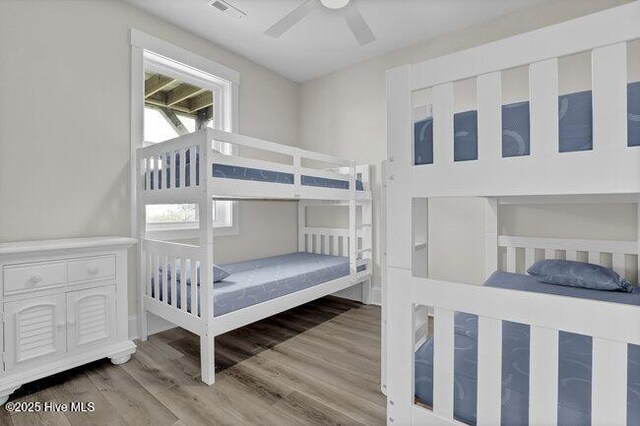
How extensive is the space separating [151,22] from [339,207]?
2.35 meters

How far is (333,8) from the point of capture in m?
2.03

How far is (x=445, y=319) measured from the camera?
3.11 feet

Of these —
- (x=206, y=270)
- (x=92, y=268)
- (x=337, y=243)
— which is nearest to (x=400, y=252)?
(x=206, y=270)

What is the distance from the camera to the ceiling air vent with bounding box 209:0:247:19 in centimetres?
234

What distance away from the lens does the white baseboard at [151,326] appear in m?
2.38

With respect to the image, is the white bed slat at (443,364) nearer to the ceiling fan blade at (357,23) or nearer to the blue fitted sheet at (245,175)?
the blue fitted sheet at (245,175)

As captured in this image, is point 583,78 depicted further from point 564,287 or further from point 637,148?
point 637,148

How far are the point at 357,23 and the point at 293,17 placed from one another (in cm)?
45

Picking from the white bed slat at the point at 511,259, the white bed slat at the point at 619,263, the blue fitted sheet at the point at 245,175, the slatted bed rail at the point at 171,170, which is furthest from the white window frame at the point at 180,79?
the white bed slat at the point at 619,263

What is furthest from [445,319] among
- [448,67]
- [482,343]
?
[448,67]

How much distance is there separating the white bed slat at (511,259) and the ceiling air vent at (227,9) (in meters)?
2.79

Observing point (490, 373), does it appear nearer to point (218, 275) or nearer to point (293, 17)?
point (218, 275)

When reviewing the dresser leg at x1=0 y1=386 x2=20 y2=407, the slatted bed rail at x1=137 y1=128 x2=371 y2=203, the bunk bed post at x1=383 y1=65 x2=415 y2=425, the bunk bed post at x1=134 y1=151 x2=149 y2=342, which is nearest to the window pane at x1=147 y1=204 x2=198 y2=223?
the bunk bed post at x1=134 y1=151 x2=149 y2=342

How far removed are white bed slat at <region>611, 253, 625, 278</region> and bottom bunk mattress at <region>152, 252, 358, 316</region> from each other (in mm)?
1935
